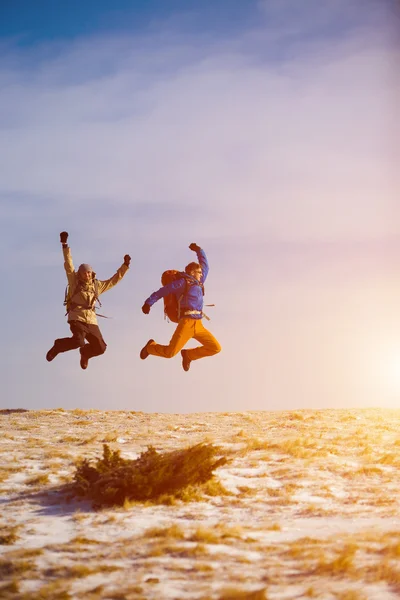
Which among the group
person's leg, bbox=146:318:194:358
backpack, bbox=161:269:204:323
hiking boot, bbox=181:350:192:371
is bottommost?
hiking boot, bbox=181:350:192:371

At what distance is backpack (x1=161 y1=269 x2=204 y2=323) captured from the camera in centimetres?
1603

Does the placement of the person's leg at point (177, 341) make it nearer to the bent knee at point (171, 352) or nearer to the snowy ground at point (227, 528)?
the bent knee at point (171, 352)

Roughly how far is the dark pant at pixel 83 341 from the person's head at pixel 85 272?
1090 mm

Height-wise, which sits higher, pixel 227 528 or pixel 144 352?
pixel 144 352


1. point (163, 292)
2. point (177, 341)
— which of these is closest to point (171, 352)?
point (177, 341)

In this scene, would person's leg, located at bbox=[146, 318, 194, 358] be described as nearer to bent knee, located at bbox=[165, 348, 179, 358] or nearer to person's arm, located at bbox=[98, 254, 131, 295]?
bent knee, located at bbox=[165, 348, 179, 358]

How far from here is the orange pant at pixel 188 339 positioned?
16.2m

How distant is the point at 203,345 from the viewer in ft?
54.1

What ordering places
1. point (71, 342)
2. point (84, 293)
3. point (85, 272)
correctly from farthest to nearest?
1. point (71, 342)
2. point (84, 293)
3. point (85, 272)

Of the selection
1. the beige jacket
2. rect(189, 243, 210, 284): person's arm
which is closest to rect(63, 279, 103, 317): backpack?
the beige jacket

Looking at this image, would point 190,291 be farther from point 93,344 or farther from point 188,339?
point 93,344

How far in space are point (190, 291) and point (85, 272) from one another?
8.42 ft

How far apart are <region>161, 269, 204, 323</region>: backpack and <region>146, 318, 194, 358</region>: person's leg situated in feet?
0.79

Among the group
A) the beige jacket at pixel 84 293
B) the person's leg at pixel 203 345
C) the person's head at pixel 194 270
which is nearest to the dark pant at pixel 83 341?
the beige jacket at pixel 84 293
